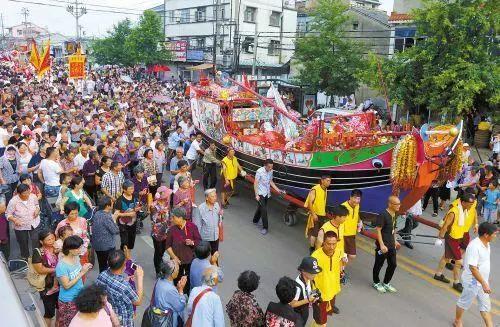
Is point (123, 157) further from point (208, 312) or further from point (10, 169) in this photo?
point (208, 312)

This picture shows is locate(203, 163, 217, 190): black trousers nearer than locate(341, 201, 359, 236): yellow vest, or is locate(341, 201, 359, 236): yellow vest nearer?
locate(341, 201, 359, 236): yellow vest

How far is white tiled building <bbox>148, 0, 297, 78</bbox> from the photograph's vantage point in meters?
37.0

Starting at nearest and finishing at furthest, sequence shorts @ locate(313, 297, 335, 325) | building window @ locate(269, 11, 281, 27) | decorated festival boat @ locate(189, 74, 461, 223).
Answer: shorts @ locate(313, 297, 335, 325)
decorated festival boat @ locate(189, 74, 461, 223)
building window @ locate(269, 11, 281, 27)

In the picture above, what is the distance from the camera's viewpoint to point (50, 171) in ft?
25.6

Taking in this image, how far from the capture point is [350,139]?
8.34m

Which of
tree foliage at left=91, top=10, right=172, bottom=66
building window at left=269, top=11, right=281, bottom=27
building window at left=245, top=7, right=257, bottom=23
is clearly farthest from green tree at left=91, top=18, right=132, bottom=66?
building window at left=269, top=11, right=281, bottom=27

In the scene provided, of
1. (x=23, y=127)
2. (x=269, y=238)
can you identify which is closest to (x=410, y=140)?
(x=269, y=238)

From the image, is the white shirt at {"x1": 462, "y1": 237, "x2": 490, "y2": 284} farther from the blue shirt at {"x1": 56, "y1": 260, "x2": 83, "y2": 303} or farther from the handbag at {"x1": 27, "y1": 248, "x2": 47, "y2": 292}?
the handbag at {"x1": 27, "y1": 248, "x2": 47, "y2": 292}

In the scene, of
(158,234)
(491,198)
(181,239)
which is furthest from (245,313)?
(491,198)

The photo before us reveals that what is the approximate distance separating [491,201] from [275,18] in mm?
34254

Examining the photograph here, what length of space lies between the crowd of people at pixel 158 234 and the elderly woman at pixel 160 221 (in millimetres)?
15

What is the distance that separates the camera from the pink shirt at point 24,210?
6.46 meters

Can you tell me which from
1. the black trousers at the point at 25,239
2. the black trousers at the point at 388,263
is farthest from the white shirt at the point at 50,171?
the black trousers at the point at 388,263

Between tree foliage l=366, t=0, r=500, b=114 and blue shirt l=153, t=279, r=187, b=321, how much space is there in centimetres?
1167
